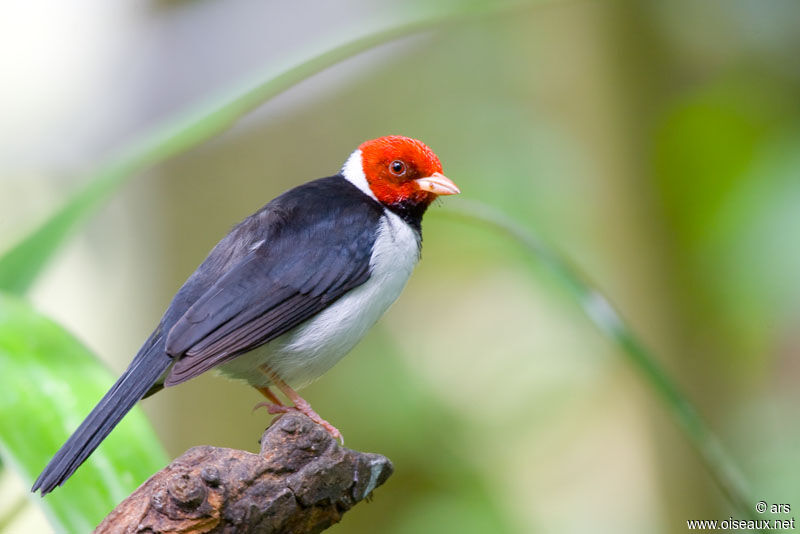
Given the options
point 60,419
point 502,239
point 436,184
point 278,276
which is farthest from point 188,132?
point 502,239

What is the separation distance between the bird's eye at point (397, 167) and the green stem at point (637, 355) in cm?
24

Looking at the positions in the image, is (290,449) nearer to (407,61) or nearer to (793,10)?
(793,10)

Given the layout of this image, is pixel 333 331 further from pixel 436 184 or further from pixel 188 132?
pixel 188 132

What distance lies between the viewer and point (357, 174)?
307 centimetres

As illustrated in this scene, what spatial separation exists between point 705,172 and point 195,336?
3.47 metres

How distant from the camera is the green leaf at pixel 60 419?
200 cm

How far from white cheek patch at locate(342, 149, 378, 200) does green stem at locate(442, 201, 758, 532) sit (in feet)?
1.21

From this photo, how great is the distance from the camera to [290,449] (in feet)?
6.12

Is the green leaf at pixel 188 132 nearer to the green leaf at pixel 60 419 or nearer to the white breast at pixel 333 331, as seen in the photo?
the green leaf at pixel 60 419

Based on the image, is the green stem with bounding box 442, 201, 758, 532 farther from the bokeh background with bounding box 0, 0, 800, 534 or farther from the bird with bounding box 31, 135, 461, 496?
the bokeh background with bounding box 0, 0, 800, 534

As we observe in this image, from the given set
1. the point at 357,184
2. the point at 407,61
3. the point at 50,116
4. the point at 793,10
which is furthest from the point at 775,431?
the point at 50,116

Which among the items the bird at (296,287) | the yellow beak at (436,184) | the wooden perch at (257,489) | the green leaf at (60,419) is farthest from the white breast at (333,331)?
the wooden perch at (257,489)

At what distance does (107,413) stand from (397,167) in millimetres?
1369

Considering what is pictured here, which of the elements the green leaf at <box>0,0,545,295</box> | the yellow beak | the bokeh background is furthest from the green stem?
the bokeh background
